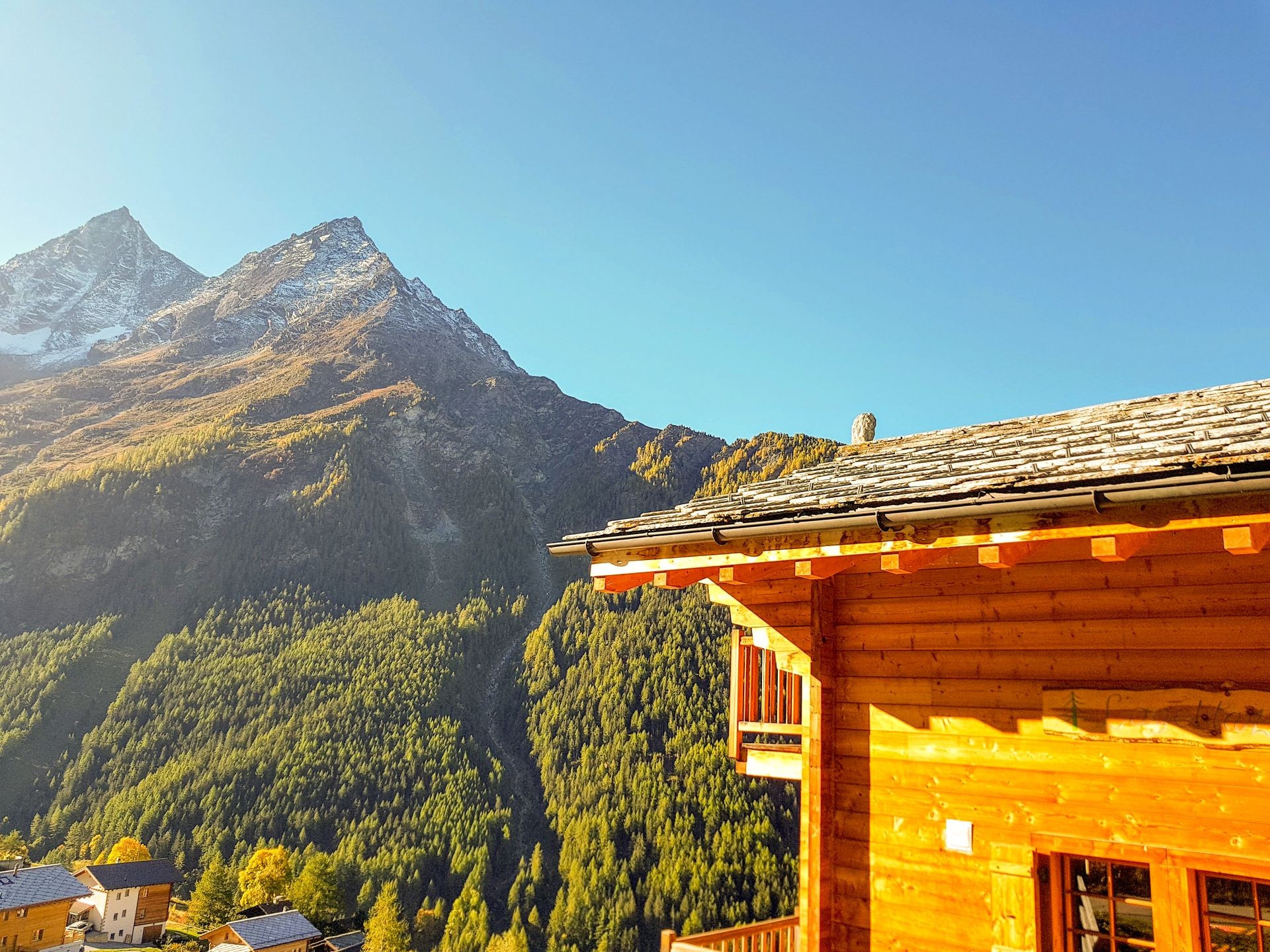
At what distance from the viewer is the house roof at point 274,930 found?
46.5 m

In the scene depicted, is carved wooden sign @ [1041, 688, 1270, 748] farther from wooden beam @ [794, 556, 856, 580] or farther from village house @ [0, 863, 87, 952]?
village house @ [0, 863, 87, 952]

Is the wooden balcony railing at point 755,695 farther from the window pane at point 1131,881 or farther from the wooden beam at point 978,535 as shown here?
the window pane at point 1131,881

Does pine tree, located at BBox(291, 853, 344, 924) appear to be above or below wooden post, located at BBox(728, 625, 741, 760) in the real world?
below

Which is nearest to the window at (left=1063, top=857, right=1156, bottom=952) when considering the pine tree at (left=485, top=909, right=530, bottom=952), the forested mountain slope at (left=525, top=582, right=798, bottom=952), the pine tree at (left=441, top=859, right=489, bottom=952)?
the forested mountain slope at (left=525, top=582, right=798, bottom=952)

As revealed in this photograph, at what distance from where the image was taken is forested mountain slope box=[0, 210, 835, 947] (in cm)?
8750

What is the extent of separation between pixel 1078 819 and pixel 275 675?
117469 mm

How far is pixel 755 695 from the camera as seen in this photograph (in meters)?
8.93

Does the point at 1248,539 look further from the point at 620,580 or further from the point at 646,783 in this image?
the point at 646,783

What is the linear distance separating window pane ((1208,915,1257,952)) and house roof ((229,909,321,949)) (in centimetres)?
5536

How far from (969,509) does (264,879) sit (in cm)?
8008

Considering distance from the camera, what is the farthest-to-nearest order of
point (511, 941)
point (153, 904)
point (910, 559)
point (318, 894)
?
1. point (318, 894)
2. point (511, 941)
3. point (153, 904)
4. point (910, 559)

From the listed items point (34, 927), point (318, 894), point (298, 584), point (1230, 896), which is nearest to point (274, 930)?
point (34, 927)

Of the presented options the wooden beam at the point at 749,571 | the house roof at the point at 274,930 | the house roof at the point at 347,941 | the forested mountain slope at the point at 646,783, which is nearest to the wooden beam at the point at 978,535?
the wooden beam at the point at 749,571

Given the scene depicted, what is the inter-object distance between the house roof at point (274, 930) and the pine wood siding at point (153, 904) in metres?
13.6
